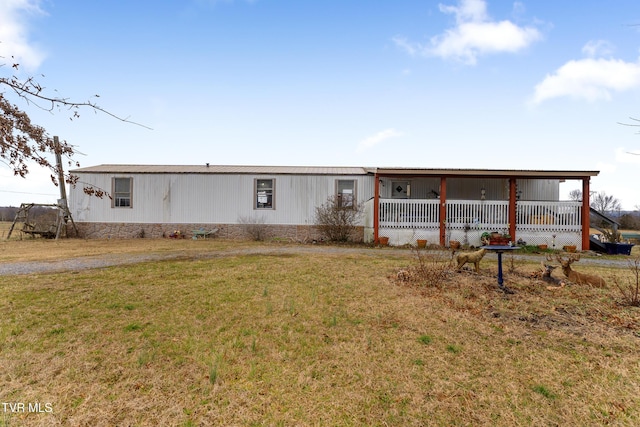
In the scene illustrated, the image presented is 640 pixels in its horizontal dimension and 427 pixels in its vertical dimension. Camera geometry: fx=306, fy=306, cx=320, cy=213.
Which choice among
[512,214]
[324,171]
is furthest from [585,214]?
[324,171]

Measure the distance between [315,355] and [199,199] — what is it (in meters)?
13.5

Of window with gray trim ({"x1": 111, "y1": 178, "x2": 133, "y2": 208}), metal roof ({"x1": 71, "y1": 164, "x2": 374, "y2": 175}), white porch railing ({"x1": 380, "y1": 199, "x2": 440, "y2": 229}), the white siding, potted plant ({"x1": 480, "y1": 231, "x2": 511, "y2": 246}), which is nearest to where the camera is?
potted plant ({"x1": 480, "y1": 231, "x2": 511, "y2": 246})

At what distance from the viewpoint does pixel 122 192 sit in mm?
15391

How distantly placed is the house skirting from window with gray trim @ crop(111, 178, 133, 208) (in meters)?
1.01

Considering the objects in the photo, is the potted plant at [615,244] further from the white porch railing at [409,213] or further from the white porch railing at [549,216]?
the white porch railing at [409,213]

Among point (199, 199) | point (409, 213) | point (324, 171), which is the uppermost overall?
point (324, 171)

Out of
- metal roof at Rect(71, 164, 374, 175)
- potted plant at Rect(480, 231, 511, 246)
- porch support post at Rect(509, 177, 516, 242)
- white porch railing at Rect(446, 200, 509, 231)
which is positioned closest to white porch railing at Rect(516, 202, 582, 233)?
porch support post at Rect(509, 177, 516, 242)

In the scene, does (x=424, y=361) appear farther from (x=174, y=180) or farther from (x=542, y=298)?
(x=174, y=180)

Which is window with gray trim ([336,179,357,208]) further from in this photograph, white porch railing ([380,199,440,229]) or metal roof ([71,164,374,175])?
white porch railing ([380,199,440,229])

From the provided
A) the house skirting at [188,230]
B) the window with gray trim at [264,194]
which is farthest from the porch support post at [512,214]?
the window with gray trim at [264,194]

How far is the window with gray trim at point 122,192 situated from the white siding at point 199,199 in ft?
0.58

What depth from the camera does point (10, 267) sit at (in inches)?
298

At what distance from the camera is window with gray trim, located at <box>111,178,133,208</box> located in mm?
15320

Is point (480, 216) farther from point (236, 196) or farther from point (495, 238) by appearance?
point (236, 196)
